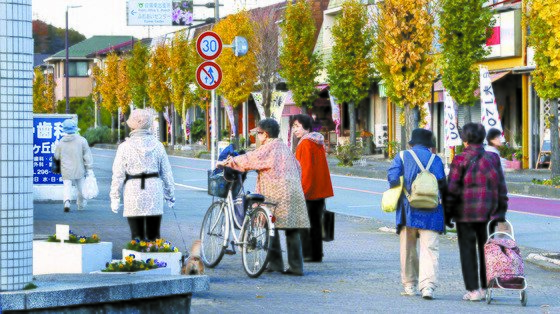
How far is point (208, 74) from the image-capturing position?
22.8 meters

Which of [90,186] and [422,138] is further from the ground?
[422,138]

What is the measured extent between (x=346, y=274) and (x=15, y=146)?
21.0 feet

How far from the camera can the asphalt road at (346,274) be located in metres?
11.4

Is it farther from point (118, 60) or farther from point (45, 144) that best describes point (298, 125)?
point (118, 60)

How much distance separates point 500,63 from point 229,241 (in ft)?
98.1

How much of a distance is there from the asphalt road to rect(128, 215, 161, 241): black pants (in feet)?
2.68

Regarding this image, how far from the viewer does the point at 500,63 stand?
42562 mm

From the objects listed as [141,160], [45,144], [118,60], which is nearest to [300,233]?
[141,160]

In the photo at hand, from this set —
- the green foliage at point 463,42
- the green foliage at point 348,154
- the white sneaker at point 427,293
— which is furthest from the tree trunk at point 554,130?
the white sneaker at point 427,293

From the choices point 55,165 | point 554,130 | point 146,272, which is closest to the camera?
point 146,272

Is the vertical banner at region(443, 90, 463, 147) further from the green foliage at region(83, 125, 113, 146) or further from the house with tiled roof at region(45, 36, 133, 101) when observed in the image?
the house with tiled roof at region(45, 36, 133, 101)

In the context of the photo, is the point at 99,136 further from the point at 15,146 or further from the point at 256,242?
the point at 15,146

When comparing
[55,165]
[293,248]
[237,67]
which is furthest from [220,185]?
[237,67]

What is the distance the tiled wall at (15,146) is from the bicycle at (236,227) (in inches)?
201
